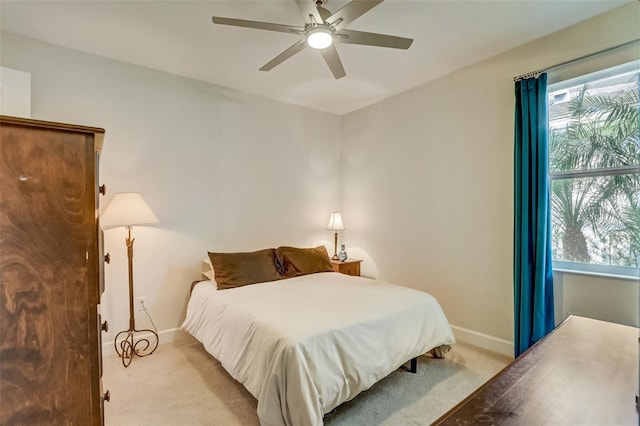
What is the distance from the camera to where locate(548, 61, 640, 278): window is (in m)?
2.19

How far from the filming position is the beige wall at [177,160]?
271 cm

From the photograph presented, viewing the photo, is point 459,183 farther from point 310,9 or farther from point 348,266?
point 310,9

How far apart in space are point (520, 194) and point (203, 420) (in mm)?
2861

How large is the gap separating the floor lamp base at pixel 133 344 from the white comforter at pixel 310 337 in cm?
47

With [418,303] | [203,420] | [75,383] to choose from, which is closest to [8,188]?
[75,383]

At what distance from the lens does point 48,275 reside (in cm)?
98

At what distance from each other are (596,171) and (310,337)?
2462 mm

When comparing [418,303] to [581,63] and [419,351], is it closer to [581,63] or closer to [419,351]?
[419,351]

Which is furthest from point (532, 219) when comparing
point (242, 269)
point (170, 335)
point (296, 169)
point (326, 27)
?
point (170, 335)

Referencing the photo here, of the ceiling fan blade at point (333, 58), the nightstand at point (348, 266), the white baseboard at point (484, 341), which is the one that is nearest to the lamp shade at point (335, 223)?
the nightstand at point (348, 266)

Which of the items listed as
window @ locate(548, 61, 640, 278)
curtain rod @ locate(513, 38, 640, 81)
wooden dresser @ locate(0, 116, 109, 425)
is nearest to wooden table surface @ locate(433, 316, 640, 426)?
window @ locate(548, 61, 640, 278)

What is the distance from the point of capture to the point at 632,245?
7.17 ft

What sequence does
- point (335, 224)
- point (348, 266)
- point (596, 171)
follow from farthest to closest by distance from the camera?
point (335, 224), point (348, 266), point (596, 171)

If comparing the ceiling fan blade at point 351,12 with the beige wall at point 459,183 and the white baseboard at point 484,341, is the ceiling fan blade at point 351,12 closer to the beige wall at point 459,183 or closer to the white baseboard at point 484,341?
the beige wall at point 459,183
